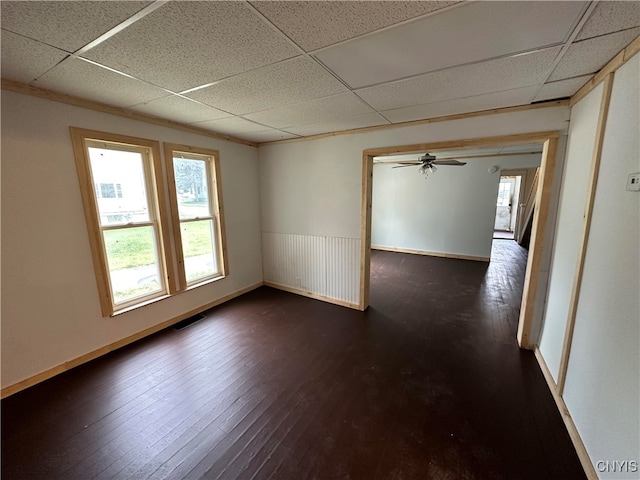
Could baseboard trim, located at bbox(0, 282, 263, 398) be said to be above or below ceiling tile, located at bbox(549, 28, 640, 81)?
below

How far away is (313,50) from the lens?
141 centimetres

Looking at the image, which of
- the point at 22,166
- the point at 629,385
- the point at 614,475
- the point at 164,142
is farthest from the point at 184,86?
the point at 614,475

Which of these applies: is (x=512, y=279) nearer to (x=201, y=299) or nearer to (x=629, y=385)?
(x=629, y=385)

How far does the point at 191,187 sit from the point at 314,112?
190cm

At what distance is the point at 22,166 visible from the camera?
195 cm

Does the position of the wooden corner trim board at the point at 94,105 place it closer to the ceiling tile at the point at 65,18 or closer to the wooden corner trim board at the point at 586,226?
the ceiling tile at the point at 65,18

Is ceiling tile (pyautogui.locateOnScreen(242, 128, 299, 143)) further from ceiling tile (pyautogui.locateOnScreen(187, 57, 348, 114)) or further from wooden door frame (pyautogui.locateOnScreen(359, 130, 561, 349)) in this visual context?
wooden door frame (pyautogui.locateOnScreen(359, 130, 561, 349))

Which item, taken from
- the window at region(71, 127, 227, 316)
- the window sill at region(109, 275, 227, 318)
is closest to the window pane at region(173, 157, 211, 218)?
the window at region(71, 127, 227, 316)

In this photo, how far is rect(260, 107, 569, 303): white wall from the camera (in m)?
2.55

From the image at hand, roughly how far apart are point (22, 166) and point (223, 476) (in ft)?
8.68

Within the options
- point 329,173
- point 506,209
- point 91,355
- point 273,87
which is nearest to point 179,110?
point 273,87

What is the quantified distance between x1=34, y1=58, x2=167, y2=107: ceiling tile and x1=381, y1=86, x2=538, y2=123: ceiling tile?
7.01 feet

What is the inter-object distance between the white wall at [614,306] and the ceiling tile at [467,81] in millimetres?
420

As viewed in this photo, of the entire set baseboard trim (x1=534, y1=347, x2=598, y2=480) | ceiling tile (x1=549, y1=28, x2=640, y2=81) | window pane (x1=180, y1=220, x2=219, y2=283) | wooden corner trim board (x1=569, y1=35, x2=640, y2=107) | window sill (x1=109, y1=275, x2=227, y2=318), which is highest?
ceiling tile (x1=549, y1=28, x2=640, y2=81)
